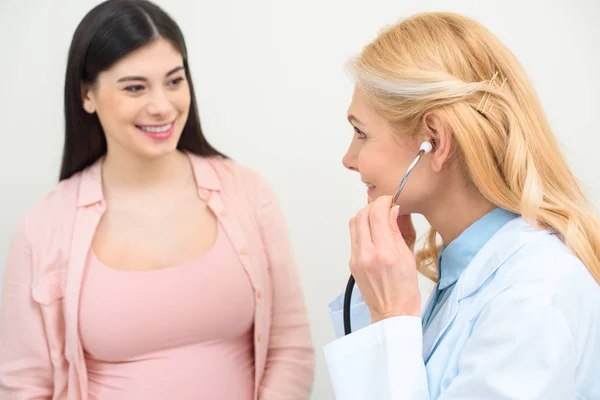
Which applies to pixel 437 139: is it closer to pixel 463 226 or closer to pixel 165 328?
pixel 463 226

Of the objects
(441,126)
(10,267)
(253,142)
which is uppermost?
(441,126)

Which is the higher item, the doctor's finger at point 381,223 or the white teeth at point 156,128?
the white teeth at point 156,128

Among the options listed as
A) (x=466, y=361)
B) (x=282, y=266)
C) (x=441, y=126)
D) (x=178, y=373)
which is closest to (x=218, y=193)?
(x=282, y=266)

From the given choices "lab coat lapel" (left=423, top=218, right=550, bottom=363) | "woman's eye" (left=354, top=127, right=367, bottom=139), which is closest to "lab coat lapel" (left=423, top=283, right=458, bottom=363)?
"lab coat lapel" (left=423, top=218, right=550, bottom=363)

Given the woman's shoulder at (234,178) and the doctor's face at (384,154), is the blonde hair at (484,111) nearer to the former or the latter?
the doctor's face at (384,154)

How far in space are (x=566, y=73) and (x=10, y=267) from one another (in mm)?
1308

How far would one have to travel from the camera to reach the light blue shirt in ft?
3.09

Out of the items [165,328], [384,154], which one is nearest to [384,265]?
[384,154]

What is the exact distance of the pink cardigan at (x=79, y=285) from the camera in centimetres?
122

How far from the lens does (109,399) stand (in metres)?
1.24

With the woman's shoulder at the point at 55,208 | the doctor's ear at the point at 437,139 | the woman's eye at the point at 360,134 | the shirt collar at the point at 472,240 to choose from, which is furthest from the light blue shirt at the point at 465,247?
the woman's shoulder at the point at 55,208

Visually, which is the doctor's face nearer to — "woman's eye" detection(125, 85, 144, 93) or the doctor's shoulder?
the doctor's shoulder

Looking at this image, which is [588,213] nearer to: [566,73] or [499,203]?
[499,203]

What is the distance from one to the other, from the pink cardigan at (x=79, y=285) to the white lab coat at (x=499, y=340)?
0.42 meters
